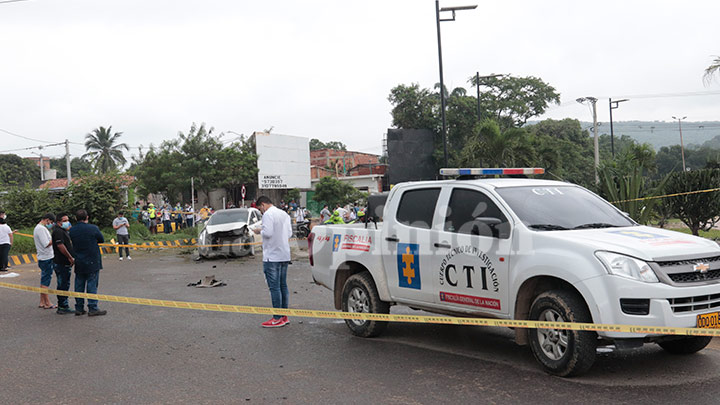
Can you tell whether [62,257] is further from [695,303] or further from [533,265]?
[695,303]

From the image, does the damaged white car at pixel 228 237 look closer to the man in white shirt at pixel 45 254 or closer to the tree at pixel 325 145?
the man in white shirt at pixel 45 254

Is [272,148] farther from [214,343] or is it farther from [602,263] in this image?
[602,263]

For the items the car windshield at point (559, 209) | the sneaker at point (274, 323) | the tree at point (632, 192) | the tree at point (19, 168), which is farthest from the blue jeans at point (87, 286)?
the tree at point (19, 168)

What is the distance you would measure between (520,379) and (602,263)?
1.33 meters

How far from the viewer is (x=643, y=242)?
17.5 ft

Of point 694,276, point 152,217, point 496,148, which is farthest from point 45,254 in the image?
point 152,217

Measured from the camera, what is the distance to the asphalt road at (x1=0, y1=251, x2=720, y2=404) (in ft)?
17.3

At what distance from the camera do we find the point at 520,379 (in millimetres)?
5578

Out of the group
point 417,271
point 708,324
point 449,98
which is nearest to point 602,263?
point 708,324

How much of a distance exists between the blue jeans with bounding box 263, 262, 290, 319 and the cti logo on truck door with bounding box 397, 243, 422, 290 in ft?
7.15

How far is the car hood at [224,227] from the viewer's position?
1923cm

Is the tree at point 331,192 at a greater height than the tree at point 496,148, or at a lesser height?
lesser

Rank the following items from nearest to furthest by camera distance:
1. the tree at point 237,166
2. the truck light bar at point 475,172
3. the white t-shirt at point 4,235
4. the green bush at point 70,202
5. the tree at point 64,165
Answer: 1. the truck light bar at point 475,172
2. the white t-shirt at point 4,235
3. the green bush at point 70,202
4. the tree at point 237,166
5. the tree at point 64,165

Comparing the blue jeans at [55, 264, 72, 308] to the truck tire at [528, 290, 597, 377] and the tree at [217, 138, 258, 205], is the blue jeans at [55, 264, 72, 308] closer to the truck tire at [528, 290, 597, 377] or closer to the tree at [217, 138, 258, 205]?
the truck tire at [528, 290, 597, 377]
